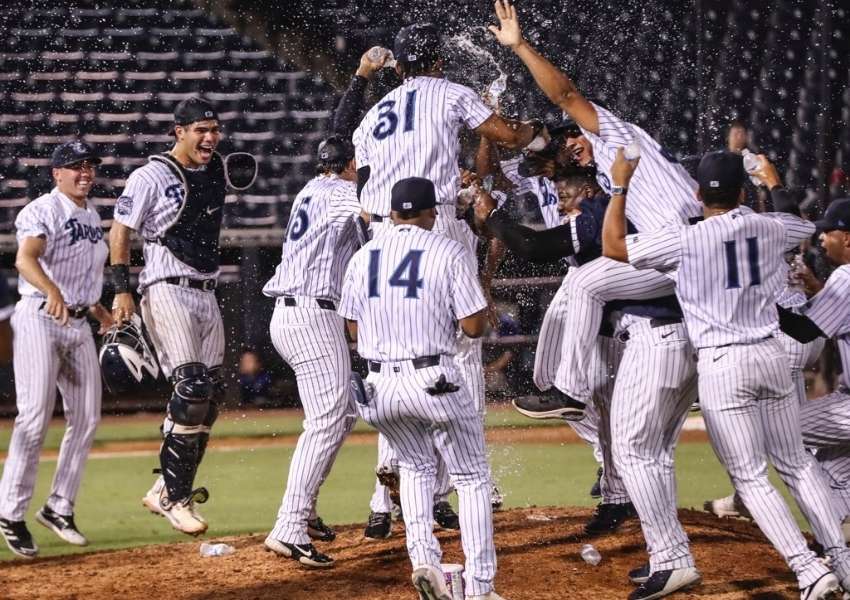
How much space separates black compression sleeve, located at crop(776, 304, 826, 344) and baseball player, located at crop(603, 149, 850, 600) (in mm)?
486

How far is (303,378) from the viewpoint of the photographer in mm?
6086

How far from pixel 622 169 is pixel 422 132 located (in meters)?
1.12

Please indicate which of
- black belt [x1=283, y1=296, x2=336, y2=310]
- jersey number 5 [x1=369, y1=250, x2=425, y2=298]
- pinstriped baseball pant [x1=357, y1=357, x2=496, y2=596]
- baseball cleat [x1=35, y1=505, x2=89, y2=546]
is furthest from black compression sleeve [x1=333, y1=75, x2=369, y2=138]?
baseball cleat [x1=35, y1=505, x2=89, y2=546]

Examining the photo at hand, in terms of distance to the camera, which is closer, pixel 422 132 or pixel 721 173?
pixel 721 173

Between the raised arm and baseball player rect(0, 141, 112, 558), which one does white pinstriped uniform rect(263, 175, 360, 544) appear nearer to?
the raised arm

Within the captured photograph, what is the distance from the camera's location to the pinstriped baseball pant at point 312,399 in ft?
19.3

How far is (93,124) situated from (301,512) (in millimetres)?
11670

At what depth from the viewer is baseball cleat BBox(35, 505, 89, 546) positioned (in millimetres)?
6766

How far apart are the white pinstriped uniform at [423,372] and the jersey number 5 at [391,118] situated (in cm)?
84

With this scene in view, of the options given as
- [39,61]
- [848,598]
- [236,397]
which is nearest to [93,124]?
[39,61]

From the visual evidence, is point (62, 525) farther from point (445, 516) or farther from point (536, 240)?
point (536, 240)

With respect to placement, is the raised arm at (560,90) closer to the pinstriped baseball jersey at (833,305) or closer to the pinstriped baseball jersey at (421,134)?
the pinstriped baseball jersey at (421,134)

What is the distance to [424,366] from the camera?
481 cm

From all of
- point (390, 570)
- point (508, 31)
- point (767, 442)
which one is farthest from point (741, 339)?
point (390, 570)
